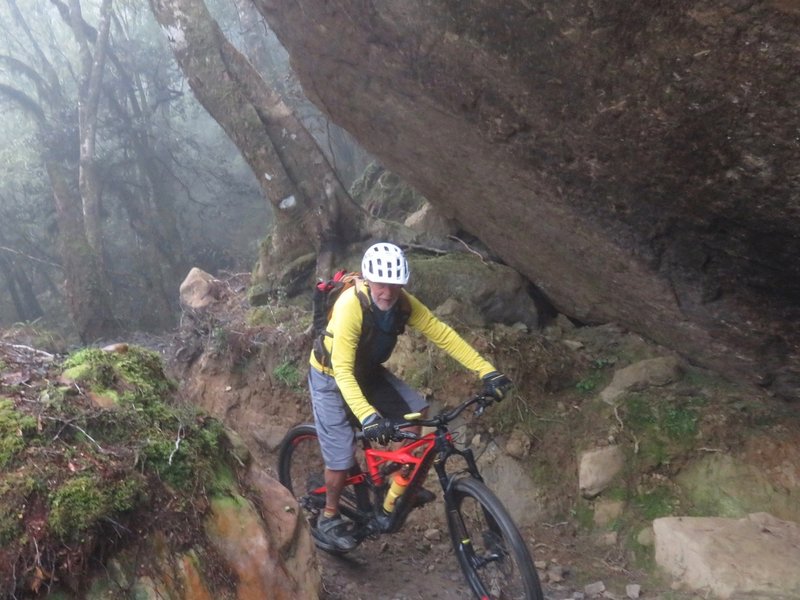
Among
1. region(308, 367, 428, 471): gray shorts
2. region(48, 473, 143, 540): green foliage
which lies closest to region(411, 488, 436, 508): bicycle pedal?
region(308, 367, 428, 471): gray shorts

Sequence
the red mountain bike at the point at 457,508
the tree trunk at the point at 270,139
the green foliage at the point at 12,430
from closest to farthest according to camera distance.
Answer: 1. the green foliage at the point at 12,430
2. the red mountain bike at the point at 457,508
3. the tree trunk at the point at 270,139

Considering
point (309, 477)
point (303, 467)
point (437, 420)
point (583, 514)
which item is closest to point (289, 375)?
point (303, 467)

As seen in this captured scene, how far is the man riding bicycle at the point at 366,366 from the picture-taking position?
4574 mm

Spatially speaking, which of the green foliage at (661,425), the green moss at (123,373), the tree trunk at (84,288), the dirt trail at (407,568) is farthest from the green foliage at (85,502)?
the tree trunk at (84,288)

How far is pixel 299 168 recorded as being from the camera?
9258 millimetres

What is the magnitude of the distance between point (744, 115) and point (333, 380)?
323 centimetres

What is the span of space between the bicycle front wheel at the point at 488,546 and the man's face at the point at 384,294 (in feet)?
4.27

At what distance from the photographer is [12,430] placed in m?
3.38

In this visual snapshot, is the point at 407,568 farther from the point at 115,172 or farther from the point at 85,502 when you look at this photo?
the point at 115,172

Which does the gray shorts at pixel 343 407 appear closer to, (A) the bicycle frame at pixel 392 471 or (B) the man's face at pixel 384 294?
(A) the bicycle frame at pixel 392 471

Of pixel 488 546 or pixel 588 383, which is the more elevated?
pixel 588 383

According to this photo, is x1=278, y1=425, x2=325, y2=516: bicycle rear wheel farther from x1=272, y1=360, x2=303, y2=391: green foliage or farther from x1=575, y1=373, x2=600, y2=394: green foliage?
x1=575, y1=373, x2=600, y2=394: green foliage

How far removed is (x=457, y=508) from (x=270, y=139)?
20.3 ft

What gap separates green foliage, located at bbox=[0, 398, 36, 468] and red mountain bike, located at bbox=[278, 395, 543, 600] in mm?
2112
